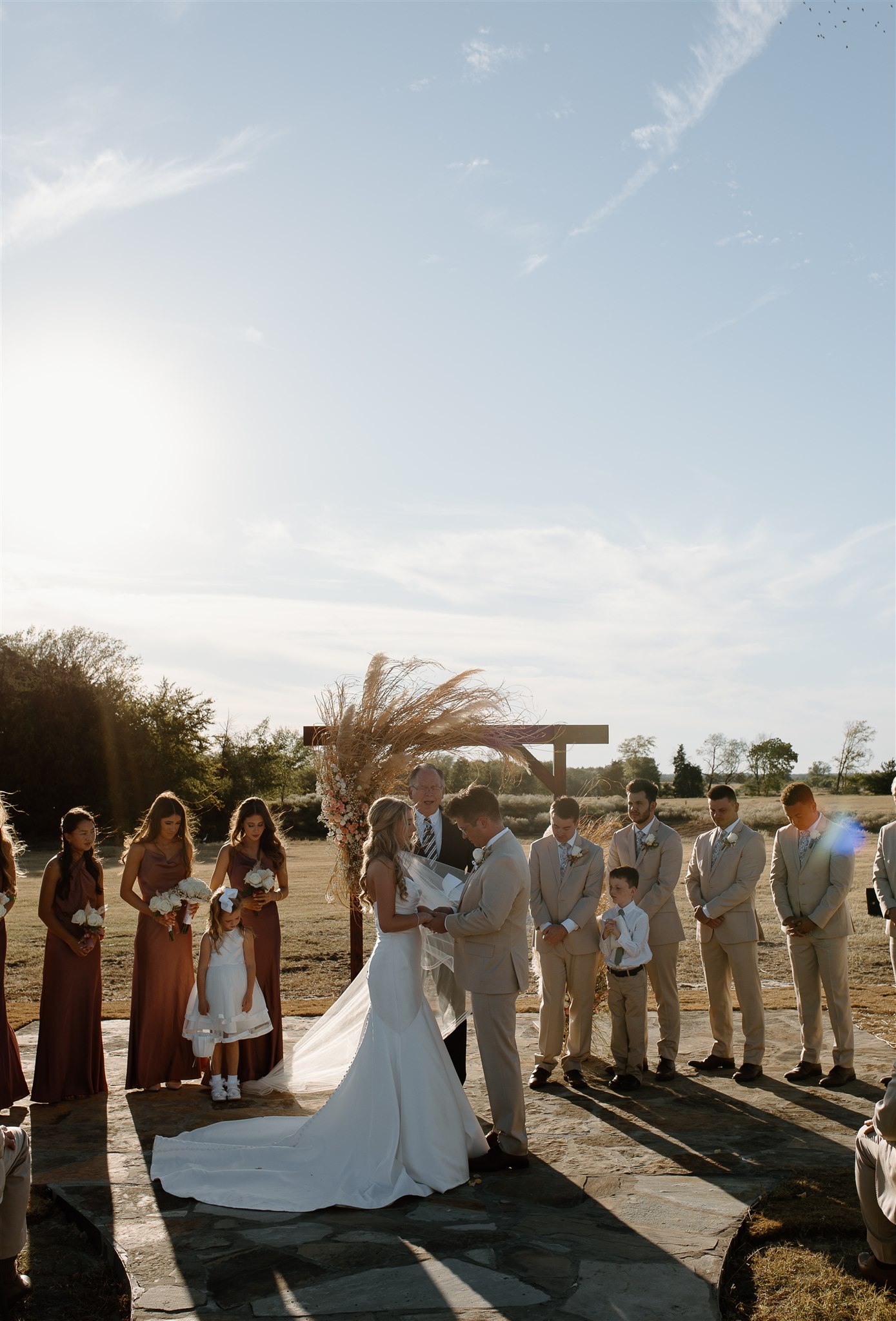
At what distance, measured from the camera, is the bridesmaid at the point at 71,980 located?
7.49m

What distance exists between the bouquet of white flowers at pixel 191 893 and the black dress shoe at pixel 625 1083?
3.37 meters

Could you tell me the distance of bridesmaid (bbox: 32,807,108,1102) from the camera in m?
7.49

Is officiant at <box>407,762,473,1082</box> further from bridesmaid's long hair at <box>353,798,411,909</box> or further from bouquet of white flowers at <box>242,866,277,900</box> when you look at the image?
bouquet of white flowers at <box>242,866,277,900</box>

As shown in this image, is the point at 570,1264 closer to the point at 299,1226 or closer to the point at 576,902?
the point at 299,1226

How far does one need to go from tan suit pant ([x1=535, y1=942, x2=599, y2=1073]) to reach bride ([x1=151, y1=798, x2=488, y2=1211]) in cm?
199

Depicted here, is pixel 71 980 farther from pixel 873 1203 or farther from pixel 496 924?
pixel 873 1203

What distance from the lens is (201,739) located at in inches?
1544

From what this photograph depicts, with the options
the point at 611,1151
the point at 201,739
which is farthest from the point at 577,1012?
the point at 201,739

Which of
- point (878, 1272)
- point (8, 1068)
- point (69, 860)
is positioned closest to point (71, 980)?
point (8, 1068)

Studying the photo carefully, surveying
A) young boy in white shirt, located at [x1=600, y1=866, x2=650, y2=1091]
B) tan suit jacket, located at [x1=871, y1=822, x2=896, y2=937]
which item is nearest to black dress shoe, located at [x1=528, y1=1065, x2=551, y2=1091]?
young boy in white shirt, located at [x1=600, y1=866, x2=650, y2=1091]

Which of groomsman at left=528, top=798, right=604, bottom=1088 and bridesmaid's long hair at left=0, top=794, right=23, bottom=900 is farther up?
bridesmaid's long hair at left=0, top=794, right=23, bottom=900

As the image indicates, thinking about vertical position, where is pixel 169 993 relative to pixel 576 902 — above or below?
below

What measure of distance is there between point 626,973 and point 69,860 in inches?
174

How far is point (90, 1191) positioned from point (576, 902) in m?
4.08
